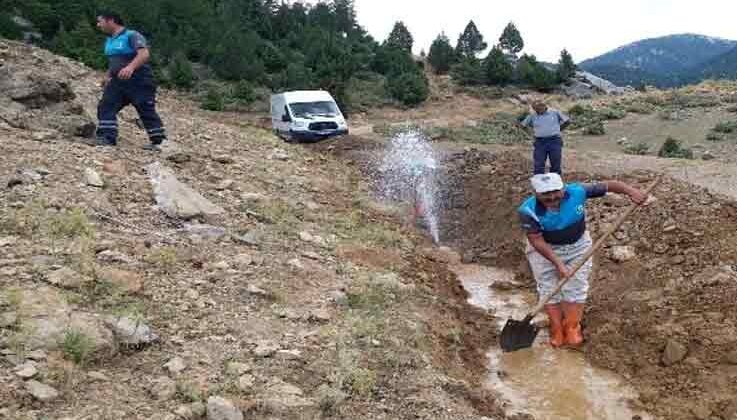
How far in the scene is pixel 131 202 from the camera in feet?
21.6

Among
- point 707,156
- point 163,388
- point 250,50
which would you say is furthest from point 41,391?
point 250,50

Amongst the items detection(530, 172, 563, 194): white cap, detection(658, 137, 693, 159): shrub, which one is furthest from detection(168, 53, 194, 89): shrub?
detection(530, 172, 563, 194): white cap

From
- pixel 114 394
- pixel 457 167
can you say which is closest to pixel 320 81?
pixel 457 167

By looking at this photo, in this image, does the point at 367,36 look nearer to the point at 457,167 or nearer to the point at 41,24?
the point at 41,24

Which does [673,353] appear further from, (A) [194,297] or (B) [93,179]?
(B) [93,179]

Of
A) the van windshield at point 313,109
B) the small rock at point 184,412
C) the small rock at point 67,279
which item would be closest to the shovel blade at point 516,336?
the small rock at point 184,412

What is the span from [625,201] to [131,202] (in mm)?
5531

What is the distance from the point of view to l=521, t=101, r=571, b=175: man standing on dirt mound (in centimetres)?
949

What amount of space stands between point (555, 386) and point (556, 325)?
655 mm

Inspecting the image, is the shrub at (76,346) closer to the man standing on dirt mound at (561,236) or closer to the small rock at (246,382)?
the small rock at (246,382)

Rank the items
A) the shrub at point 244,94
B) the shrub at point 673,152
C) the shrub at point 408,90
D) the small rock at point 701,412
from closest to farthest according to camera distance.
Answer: the small rock at point 701,412 < the shrub at point 673,152 < the shrub at point 244,94 < the shrub at point 408,90

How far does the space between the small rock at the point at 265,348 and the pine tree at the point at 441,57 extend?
142ft

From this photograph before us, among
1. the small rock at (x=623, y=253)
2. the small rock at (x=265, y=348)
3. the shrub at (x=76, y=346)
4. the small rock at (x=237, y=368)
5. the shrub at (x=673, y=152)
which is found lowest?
the shrub at (x=673, y=152)

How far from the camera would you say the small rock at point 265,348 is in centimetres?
445
